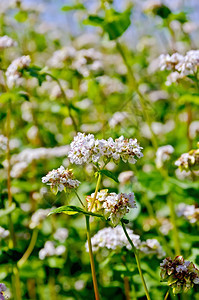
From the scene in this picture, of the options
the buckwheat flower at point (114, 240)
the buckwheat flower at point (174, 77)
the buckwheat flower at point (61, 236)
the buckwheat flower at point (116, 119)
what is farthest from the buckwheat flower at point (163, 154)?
the buckwheat flower at point (61, 236)

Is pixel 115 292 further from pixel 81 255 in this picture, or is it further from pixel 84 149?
pixel 84 149

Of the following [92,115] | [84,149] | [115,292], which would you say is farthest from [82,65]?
[84,149]

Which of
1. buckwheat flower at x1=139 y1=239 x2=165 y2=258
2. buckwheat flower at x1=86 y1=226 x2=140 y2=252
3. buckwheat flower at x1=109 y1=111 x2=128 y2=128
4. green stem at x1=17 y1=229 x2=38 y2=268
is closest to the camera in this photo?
buckwheat flower at x1=86 y1=226 x2=140 y2=252

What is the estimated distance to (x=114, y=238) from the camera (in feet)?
6.22

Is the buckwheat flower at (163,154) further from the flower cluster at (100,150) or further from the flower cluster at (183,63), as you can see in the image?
the flower cluster at (100,150)

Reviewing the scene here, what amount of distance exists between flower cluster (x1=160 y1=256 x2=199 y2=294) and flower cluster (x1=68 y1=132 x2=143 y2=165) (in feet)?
1.26

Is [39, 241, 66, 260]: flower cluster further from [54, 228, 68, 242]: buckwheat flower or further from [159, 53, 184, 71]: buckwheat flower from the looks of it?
[159, 53, 184, 71]: buckwheat flower

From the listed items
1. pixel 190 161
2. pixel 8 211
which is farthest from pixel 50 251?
pixel 190 161

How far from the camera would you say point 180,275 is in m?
1.33

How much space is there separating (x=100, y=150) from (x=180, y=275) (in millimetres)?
500

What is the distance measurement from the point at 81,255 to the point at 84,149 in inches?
68.1

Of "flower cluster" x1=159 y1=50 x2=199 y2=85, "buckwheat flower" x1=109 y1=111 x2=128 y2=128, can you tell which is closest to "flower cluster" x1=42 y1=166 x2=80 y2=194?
"flower cluster" x1=159 y1=50 x2=199 y2=85

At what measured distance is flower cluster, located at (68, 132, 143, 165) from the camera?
1306mm

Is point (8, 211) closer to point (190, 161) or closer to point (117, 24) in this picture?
point (190, 161)
